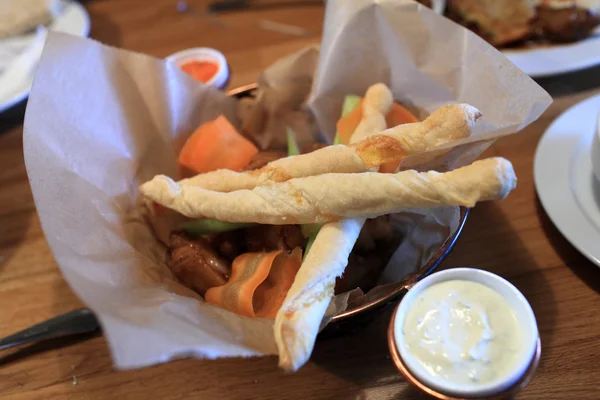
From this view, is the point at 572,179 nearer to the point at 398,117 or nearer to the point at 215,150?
the point at 398,117

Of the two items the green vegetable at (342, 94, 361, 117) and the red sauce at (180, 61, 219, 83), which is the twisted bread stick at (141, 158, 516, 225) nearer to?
the green vegetable at (342, 94, 361, 117)

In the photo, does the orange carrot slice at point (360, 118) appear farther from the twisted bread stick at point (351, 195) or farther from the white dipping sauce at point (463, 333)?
the white dipping sauce at point (463, 333)

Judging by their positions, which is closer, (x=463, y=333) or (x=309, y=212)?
(x=463, y=333)

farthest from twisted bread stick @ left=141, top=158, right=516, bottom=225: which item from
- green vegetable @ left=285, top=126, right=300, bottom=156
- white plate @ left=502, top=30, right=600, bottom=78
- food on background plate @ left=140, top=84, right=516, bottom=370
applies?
white plate @ left=502, top=30, right=600, bottom=78

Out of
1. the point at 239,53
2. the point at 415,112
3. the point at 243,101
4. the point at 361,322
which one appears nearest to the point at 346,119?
the point at 415,112

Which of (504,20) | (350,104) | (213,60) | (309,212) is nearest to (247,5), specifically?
(213,60)

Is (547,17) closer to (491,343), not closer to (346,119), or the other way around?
(346,119)

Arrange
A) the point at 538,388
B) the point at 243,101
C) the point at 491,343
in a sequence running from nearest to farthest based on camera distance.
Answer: the point at 491,343 < the point at 538,388 < the point at 243,101
